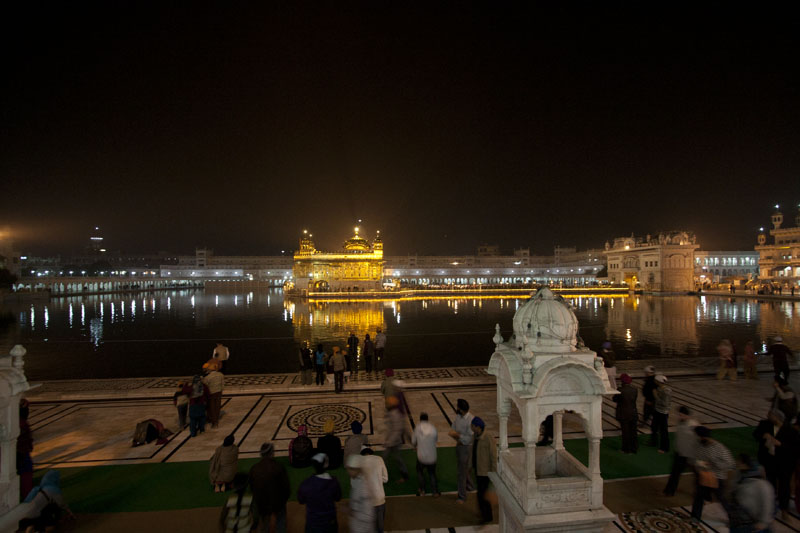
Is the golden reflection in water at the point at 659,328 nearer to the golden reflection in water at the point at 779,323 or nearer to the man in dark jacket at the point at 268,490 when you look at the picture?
the golden reflection in water at the point at 779,323

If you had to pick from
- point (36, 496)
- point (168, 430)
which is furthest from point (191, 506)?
point (168, 430)

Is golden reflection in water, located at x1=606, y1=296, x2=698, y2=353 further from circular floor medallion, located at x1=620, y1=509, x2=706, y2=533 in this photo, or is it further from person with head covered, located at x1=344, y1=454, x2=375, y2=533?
person with head covered, located at x1=344, y1=454, x2=375, y2=533

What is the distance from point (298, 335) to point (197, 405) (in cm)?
1125

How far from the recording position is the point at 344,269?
43.8 metres

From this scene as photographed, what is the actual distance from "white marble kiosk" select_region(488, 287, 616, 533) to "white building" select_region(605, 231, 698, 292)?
50.2 meters

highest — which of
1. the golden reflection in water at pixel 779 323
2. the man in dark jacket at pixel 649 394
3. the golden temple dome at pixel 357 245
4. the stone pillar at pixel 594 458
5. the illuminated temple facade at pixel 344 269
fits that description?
the golden temple dome at pixel 357 245

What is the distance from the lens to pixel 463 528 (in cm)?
392

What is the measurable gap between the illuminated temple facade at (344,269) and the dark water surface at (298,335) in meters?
15.7

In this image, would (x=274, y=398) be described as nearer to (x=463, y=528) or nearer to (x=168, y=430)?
(x=168, y=430)

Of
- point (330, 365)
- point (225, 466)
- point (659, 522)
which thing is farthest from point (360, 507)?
point (330, 365)

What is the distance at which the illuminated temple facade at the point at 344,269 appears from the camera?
42906mm

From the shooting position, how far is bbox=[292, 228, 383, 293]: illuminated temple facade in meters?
42.9

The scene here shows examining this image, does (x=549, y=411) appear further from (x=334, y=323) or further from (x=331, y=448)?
(x=334, y=323)

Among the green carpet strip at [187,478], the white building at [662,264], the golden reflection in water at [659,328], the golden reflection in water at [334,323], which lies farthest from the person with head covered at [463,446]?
the white building at [662,264]
